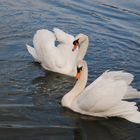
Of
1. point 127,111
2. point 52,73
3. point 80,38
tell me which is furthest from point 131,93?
point 52,73

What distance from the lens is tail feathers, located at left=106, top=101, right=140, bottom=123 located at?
29.1 ft

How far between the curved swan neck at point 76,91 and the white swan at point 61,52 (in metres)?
1.63

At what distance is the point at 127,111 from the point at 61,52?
3043 millimetres

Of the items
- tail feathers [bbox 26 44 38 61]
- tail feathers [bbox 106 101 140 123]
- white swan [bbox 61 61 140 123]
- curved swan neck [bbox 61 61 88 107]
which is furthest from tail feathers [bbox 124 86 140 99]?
tail feathers [bbox 26 44 38 61]

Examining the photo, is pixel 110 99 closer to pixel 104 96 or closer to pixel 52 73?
pixel 104 96

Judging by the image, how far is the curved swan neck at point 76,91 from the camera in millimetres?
9391

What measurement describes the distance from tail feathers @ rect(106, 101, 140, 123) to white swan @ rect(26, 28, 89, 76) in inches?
99.3

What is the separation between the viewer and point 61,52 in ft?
37.6

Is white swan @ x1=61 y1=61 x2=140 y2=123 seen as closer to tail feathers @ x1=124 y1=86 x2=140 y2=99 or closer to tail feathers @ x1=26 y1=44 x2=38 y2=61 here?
tail feathers @ x1=124 y1=86 x2=140 y2=99

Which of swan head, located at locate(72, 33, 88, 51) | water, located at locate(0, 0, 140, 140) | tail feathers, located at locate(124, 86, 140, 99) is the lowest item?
water, located at locate(0, 0, 140, 140)

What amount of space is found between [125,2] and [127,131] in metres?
9.94

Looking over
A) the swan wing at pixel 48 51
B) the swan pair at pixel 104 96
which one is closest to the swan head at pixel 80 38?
the swan wing at pixel 48 51

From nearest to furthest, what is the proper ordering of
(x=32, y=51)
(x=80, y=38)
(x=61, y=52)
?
1. (x=80, y=38)
2. (x=61, y=52)
3. (x=32, y=51)

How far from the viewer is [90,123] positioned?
29.3 feet
